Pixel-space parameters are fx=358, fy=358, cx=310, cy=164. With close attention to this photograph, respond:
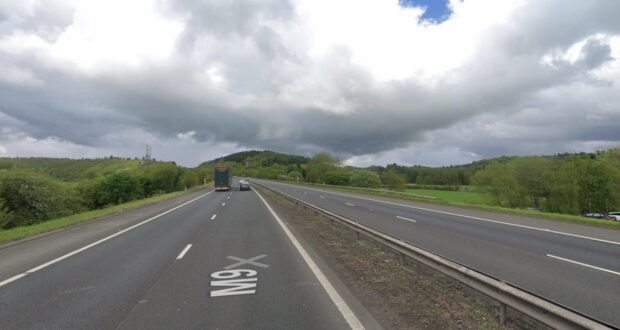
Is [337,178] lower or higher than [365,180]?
higher

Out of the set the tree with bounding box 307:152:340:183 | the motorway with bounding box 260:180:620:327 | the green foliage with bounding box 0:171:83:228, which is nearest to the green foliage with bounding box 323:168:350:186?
the tree with bounding box 307:152:340:183

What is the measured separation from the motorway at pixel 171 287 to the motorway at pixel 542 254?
11.7ft

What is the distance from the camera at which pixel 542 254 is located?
956cm

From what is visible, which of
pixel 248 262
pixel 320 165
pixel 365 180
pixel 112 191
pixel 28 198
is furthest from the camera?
pixel 320 165

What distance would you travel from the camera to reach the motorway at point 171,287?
4.95 meters

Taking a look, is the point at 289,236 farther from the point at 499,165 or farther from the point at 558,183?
the point at 499,165

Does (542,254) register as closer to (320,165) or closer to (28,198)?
(28,198)

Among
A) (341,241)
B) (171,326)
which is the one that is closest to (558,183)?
(341,241)

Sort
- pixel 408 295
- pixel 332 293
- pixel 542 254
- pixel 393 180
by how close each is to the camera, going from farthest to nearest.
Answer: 1. pixel 393 180
2. pixel 542 254
3. pixel 332 293
4. pixel 408 295

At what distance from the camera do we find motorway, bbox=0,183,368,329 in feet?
16.2

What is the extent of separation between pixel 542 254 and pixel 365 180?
Result: 74759 millimetres

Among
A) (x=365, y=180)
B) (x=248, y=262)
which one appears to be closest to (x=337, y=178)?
(x=365, y=180)

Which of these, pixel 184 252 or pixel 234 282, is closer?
pixel 234 282

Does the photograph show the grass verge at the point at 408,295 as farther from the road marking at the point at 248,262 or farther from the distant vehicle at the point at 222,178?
the distant vehicle at the point at 222,178
